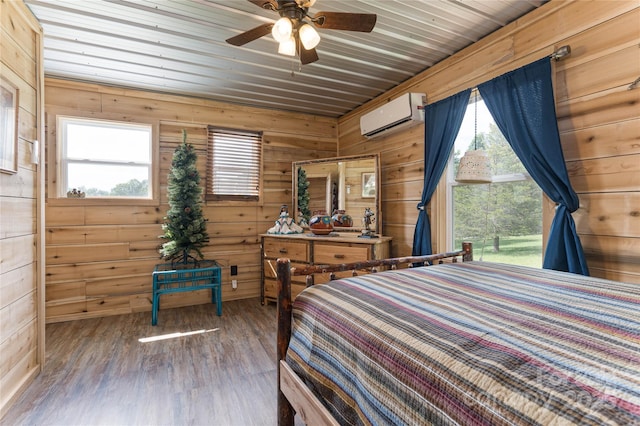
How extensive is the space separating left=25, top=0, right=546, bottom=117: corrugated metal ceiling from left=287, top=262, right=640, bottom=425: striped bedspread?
6.16 feet

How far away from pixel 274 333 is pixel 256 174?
6.92ft

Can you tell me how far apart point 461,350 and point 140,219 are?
12.1 ft

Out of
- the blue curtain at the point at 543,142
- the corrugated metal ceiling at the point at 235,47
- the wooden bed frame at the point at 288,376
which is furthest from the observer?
the corrugated metal ceiling at the point at 235,47

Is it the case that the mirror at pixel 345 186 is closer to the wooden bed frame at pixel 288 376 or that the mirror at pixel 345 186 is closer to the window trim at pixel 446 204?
the window trim at pixel 446 204

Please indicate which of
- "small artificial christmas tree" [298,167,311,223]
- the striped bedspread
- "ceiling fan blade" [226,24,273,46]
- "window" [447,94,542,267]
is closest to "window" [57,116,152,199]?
"small artificial christmas tree" [298,167,311,223]

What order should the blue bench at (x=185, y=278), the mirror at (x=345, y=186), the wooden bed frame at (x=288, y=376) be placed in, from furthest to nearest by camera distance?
the mirror at (x=345, y=186) → the blue bench at (x=185, y=278) → the wooden bed frame at (x=288, y=376)

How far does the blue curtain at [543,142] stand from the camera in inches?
70.7

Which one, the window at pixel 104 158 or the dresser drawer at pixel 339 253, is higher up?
the window at pixel 104 158

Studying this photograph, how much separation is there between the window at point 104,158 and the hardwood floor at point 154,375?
4.73 ft

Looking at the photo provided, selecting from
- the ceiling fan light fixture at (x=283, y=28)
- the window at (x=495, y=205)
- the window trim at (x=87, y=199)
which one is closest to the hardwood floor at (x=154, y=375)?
the window trim at (x=87, y=199)

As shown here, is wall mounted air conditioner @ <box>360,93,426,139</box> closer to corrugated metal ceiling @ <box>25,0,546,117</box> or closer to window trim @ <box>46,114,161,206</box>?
corrugated metal ceiling @ <box>25,0,546,117</box>

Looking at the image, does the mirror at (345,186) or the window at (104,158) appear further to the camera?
the mirror at (345,186)

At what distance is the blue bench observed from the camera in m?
3.04

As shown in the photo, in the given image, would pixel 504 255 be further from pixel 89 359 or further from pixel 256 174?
pixel 89 359
